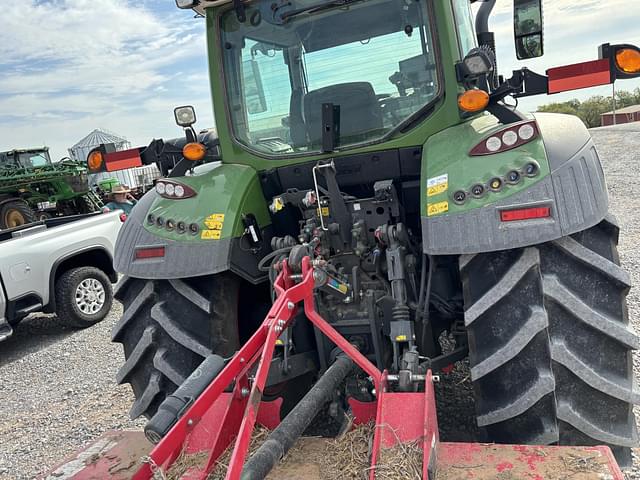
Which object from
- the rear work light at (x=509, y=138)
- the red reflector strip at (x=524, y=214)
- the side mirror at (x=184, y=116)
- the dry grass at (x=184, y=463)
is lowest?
the dry grass at (x=184, y=463)

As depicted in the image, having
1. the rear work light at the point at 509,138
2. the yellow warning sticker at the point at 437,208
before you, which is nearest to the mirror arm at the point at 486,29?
the rear work light at the point at 509,138

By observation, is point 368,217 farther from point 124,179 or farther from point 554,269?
point 124,179

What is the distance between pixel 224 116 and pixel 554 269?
1893mm

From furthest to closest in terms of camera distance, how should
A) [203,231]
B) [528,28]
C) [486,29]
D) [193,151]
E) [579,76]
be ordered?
[486,29] → [193,151] → [528,28] → [203,231] → [579,76]

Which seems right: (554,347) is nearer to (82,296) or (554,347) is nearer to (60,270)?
(82,296)

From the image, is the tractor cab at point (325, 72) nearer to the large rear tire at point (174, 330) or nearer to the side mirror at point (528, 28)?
the side mirror at point (528, 28)

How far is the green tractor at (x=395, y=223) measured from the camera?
2.11 m

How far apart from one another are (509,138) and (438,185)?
1.10ft

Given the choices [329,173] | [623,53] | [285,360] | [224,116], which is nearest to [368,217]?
[329,173]

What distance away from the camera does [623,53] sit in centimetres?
240

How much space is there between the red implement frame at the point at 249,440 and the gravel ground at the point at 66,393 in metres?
1.05

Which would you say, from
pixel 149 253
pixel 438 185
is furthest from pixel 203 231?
pixel 438 185

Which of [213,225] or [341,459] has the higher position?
[213,225]

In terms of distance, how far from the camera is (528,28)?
2916 millimetres
